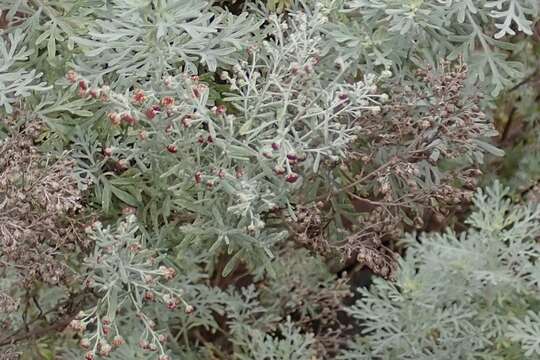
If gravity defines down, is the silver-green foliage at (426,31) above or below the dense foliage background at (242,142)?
above

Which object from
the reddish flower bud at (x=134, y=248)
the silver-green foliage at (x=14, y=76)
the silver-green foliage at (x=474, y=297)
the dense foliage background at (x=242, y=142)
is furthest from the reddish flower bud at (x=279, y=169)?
the silver-green foliage at (x=474, y=297)

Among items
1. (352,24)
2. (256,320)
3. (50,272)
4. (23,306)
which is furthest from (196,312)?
(352,24)

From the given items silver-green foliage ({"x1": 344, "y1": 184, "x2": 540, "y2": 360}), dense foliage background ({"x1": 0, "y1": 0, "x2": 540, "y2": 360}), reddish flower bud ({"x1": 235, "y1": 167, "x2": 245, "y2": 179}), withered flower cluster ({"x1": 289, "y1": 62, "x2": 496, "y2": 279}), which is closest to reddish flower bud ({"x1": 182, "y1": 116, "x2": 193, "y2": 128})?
dense foliage background ({"x1": 0, "y1": 0, "x2": 540, "y2": 360})

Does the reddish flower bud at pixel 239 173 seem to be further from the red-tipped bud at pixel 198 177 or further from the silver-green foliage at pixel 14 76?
the silver-green foliage at pixel 14 76

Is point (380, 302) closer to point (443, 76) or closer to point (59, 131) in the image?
point (443, 76)

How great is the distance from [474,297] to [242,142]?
0.69 metres

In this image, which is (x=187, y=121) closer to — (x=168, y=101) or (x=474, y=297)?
(x=168, y=101)

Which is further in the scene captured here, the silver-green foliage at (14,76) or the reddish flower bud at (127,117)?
the silver-green foliage at (14,76)

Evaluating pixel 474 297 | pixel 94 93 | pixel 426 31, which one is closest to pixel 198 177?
pixel 94 93

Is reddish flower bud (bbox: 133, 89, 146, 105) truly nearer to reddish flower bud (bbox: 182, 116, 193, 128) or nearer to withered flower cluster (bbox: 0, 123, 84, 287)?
reddish flower bud (bbox: 182, 116, 193, 128)

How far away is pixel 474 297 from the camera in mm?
1731

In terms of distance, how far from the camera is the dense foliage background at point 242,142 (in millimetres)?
1254

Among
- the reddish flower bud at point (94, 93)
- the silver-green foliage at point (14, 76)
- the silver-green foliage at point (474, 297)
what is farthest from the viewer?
the silver-green foliage at point (474, 297)

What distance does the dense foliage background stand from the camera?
1254 millimetres
